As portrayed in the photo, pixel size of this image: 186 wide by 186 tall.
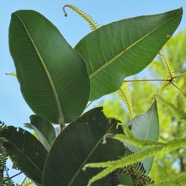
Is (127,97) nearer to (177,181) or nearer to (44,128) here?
(44,128)

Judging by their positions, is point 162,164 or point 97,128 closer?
point 97,128

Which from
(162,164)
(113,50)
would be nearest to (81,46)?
(113,50)

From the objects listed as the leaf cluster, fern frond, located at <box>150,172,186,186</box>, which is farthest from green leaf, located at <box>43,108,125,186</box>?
fern frond, located at <box>150,172,186,186</box>

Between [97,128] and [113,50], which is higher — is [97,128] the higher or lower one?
the lower one

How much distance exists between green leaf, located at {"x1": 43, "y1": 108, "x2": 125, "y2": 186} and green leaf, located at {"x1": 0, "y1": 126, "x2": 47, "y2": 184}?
0.04 meters

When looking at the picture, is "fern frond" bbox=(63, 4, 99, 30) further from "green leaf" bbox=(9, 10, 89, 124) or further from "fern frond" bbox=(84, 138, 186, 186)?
"fern frond" bbox=(84, 138, 186, 186)

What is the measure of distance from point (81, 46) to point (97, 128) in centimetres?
17

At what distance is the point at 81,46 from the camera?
0.70 meters

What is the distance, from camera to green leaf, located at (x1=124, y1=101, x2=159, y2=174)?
73 cm

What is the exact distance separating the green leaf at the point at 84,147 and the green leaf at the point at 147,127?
5.4 inches

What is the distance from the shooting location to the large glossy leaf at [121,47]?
70 cm

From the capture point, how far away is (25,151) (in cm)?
63

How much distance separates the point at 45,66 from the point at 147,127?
0.20m

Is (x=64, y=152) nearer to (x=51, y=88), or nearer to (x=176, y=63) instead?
(x=51, y=88)
